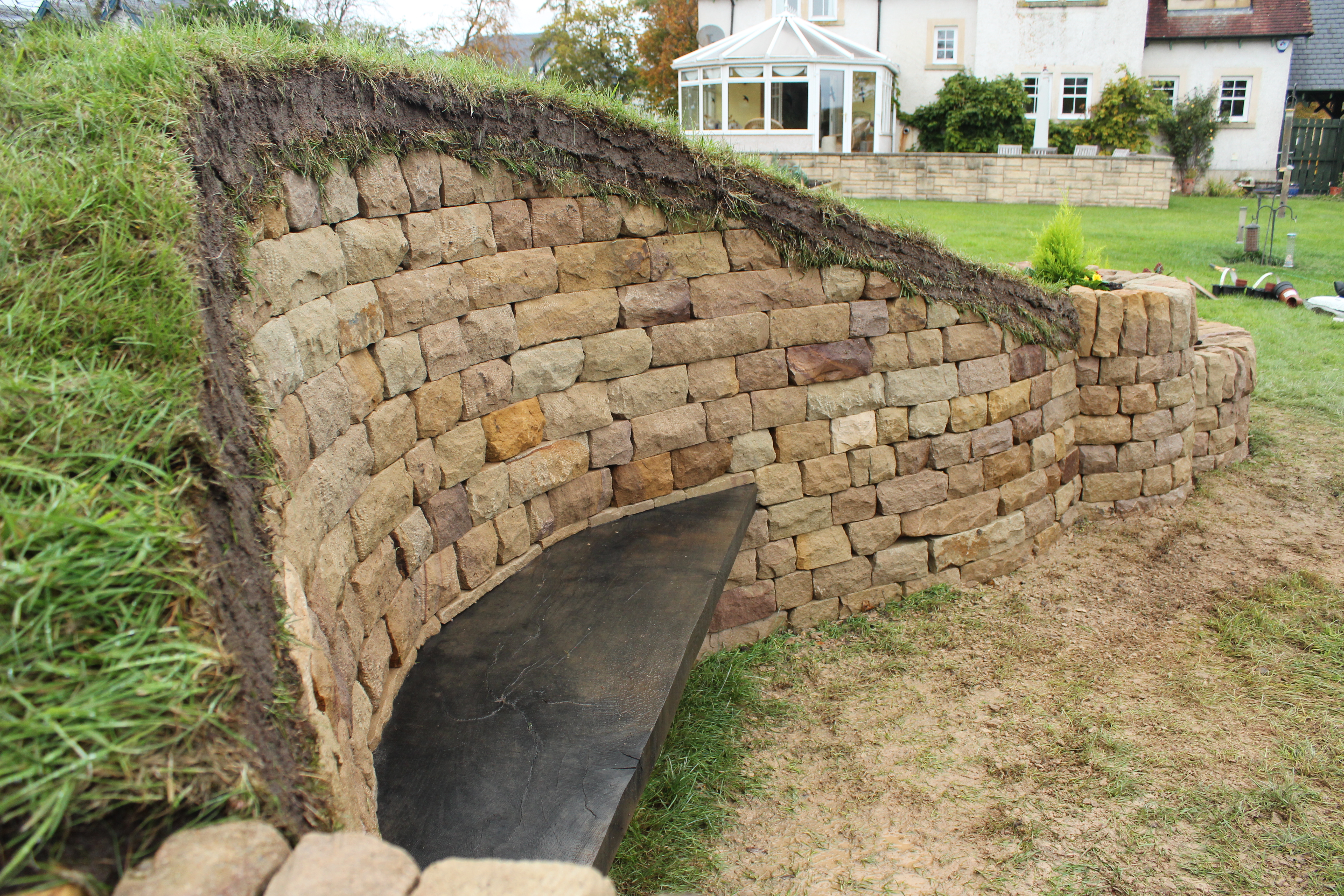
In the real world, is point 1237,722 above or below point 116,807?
below

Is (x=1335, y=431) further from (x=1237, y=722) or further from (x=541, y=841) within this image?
(x=541, y=841)

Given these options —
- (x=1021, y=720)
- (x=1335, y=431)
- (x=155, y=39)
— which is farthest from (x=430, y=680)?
(x=1335, y=431)

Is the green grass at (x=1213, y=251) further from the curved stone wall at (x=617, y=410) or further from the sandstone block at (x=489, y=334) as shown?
the sandstone block at (x=489, y=334)

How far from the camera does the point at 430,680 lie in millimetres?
2951

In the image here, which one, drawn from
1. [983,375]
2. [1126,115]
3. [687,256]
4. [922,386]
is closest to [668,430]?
[687,256]

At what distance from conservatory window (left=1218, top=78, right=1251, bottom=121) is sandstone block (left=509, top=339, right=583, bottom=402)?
25.1 metres

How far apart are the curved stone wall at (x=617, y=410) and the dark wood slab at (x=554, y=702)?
123 mm

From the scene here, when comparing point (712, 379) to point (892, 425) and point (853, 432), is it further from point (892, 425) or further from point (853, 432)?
point (892, 425)

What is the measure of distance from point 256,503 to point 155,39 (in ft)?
5.10

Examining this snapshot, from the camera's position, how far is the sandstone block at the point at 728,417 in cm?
436

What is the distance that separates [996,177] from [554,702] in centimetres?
1588

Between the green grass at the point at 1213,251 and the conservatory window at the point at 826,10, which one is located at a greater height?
the conservatory window at the point at 826,10

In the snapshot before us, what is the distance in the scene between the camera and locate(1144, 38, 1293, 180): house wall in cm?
2214

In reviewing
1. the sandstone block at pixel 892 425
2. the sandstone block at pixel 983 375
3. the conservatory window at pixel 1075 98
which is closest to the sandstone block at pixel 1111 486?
the sandstone block at pixel 983 375
